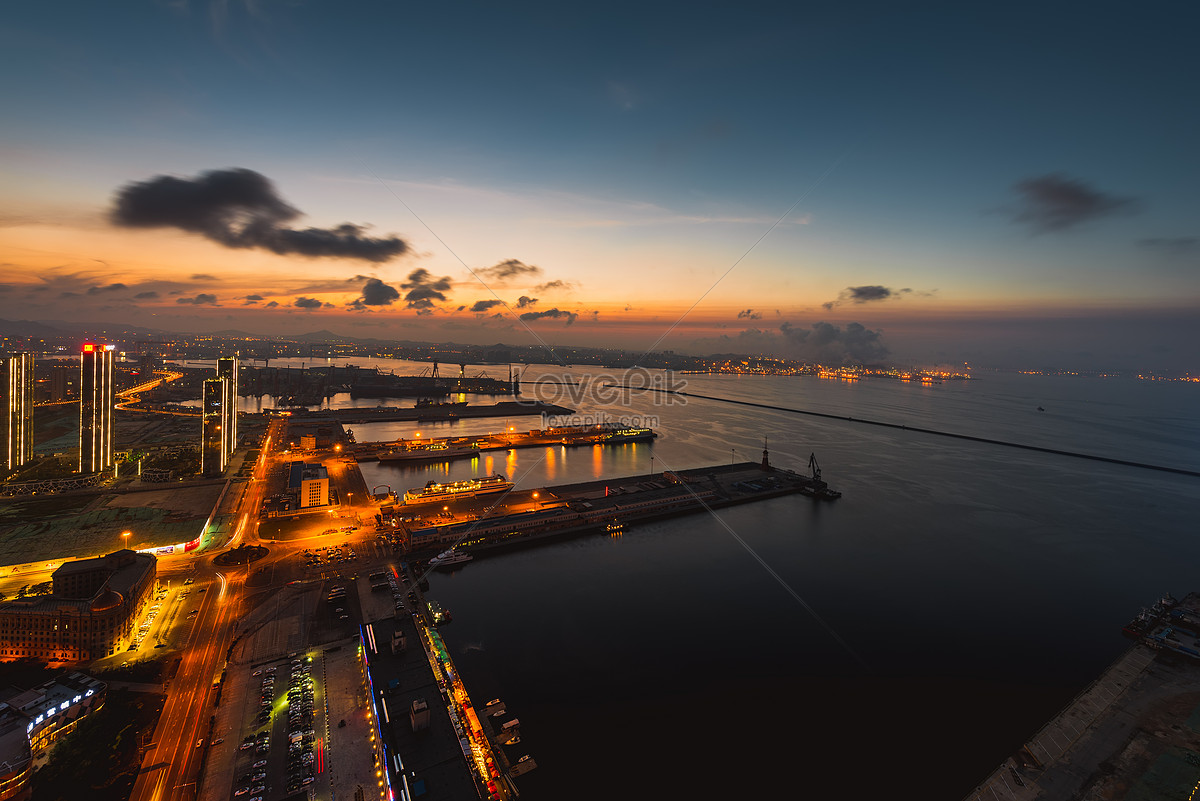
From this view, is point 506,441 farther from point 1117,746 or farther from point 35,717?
point 1117,746

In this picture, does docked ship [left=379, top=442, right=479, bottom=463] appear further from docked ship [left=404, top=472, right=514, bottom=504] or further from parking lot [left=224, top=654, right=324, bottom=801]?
parking lot [left=224, top=654, right=324, bottom=801]

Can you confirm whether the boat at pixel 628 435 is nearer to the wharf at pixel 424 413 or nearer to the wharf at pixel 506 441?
the wharf at pixel 506 441

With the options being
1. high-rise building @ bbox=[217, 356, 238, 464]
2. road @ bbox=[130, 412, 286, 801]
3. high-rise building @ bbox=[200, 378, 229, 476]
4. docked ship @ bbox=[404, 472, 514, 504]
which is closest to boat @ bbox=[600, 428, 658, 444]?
docked ship @ bbox=[404, 472, 514, 504]

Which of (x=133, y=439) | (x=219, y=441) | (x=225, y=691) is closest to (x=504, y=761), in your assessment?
(x=225, y=691)

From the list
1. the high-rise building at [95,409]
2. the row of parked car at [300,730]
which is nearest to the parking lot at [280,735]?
the row of parked car at [300,730]

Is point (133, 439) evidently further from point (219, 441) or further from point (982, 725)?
point (982, 725)

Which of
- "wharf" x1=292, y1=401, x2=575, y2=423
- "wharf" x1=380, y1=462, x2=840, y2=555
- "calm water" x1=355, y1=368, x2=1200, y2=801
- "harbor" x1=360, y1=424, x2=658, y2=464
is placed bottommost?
"calm water" x1=355, y1=368, x2=1200, y2=801
